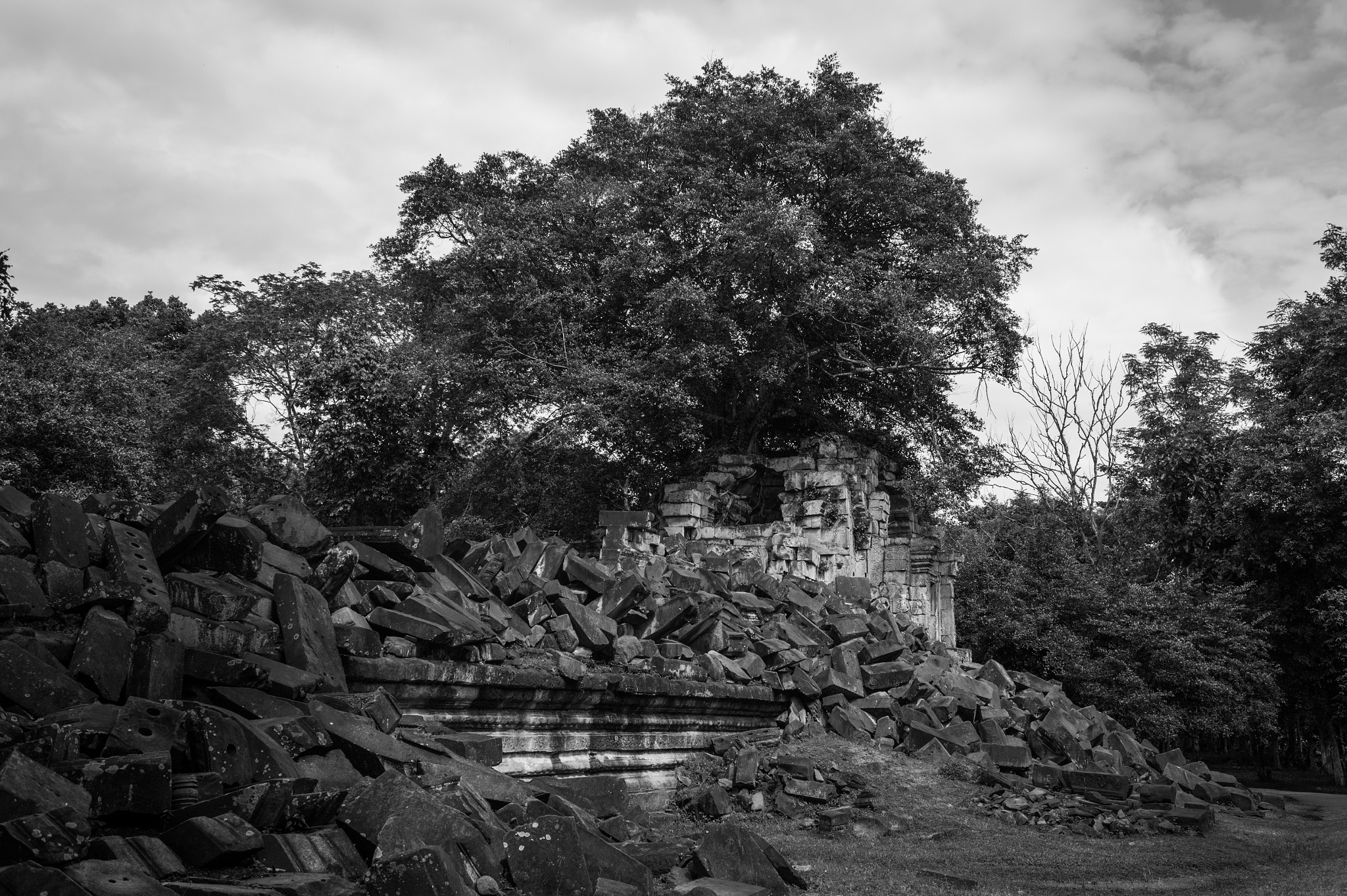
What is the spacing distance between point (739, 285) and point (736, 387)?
2286 millimetres

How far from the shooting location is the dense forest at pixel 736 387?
17.9 metres

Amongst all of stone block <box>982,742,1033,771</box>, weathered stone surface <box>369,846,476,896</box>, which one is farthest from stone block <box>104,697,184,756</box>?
stone block <box>982,742,1033,771</box>

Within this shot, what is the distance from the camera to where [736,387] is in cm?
2075

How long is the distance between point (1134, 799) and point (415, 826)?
8138 mm

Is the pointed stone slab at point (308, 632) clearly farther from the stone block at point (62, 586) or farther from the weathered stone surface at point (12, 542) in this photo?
the weathered stone surface at point (12, 542)

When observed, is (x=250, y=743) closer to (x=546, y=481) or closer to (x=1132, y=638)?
(x=546, y=481)

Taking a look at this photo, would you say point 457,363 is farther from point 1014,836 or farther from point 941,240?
point 1014,836

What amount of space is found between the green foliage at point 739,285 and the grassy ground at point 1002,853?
405 inches

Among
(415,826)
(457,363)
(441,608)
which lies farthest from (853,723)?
(457,363)

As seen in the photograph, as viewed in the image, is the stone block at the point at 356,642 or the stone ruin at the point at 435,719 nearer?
the stone ruin at the point at 435,719

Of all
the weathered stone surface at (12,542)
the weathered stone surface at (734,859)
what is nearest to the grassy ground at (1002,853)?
the weathered stone surface at (734,859)

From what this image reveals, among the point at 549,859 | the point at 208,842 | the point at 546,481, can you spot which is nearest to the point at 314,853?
the point at 208,842

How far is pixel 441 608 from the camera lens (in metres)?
6.39

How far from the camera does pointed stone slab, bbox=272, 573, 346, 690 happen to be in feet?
16.8
